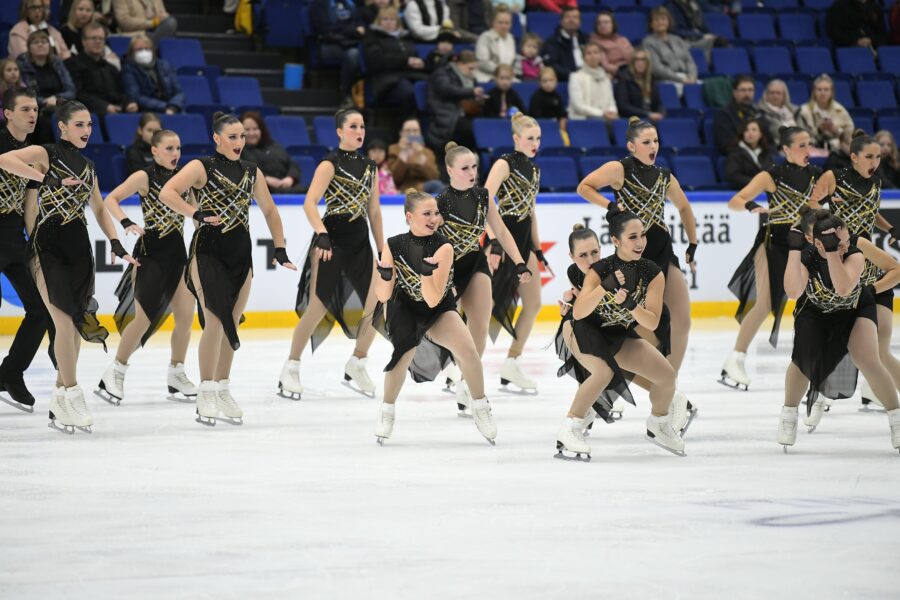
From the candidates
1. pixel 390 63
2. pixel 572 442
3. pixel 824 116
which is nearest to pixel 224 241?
pixel 572 442

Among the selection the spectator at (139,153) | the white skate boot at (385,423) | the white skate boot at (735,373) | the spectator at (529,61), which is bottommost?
the white skate boot at (735,373)

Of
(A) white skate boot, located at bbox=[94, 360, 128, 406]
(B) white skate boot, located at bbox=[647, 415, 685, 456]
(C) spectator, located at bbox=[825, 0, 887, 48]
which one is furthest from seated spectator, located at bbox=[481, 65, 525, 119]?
(B) white skate boot, located at bbox=[647, 415, 685, 456]

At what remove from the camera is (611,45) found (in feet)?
46.6

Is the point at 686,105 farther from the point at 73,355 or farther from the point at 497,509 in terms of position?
the point at 497,509

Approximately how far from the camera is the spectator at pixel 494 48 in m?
13.5

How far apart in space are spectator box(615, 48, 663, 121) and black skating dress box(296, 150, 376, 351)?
21.7 feet

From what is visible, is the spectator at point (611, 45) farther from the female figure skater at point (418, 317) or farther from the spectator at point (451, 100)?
the female figure skater at point (418, 317)

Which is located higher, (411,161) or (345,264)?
(345,264)

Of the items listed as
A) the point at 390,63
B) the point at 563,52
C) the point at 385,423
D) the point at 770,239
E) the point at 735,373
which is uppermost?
the point at 563,52

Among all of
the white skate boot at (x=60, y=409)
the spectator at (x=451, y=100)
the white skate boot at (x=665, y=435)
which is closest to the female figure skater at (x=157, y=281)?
the white skate boot at (x=60, y=409)

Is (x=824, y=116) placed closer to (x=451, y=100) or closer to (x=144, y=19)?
(x=451, y=100)

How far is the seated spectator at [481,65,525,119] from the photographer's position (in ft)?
43.0

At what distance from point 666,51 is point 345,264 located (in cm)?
768

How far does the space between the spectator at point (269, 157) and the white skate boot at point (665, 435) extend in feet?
20.7
